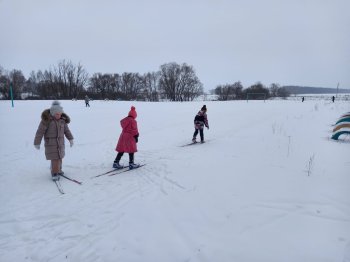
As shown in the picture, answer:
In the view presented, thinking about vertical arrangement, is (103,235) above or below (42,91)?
below

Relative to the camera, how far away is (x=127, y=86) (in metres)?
88.6

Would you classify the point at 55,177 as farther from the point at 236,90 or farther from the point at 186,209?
the point at 236,90

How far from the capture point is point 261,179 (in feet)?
19.1

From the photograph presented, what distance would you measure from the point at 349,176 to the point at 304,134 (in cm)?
600

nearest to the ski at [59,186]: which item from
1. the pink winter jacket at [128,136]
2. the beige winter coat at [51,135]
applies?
the beige winter coat at [51,135]

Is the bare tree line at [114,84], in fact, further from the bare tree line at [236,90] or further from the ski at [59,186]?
the ski at [59,186]

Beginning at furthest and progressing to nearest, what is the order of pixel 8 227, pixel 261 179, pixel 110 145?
pixel 110 145, pixel 261 179, pixel 8 227

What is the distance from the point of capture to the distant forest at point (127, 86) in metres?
73.4

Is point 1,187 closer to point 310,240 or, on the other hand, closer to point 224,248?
point 224,248

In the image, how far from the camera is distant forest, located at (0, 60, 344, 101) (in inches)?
2889

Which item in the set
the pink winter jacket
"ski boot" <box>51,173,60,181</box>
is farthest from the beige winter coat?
the pink winter jacket

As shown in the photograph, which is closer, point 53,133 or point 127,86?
point 53,133

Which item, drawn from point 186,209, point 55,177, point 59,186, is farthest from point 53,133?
point 186,209

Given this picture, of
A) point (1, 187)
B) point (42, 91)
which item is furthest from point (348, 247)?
point (42, 91)
